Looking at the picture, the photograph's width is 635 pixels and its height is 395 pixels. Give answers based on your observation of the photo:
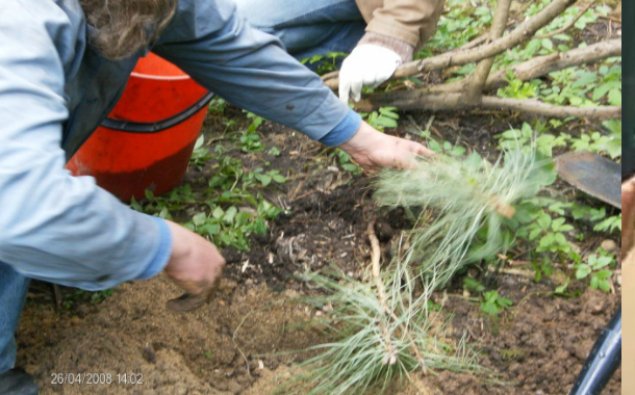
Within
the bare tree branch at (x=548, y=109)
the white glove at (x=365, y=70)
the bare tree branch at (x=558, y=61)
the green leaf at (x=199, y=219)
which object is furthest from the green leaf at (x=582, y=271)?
the green leaf at (x=199, y=219)

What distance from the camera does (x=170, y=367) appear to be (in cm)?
179

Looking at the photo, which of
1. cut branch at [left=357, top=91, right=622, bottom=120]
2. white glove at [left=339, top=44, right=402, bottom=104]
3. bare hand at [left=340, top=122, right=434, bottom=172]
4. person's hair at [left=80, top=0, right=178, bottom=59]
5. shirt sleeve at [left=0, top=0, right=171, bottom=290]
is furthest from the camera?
white glove at [left=339, top=44, right=402, bottom=104]

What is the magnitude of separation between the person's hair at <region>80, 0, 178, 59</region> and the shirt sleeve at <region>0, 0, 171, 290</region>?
90 millimetres

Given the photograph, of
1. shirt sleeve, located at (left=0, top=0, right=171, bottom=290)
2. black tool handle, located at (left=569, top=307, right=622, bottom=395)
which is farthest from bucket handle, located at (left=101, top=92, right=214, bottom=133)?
black tool handle, located at (left=569, top=307, right=622, bottom=395)

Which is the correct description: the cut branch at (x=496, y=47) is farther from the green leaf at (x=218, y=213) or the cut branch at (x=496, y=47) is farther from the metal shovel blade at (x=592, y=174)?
the green leaf at (x=218, y=213)

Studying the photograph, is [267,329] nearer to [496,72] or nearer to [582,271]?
[582,271]

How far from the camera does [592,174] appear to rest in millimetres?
2180

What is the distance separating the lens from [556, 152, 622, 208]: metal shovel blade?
2.11 metres

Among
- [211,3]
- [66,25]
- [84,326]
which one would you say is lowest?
[84,326]

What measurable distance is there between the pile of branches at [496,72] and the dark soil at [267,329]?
1.61ft

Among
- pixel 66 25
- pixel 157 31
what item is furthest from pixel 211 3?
pixel 66 25

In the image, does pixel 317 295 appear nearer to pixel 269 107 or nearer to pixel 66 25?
pixel 269 107

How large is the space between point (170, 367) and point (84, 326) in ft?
0.85

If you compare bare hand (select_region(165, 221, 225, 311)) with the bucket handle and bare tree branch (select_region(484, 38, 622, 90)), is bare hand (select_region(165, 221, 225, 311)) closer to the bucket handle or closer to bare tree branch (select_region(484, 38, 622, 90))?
the bucket handle
